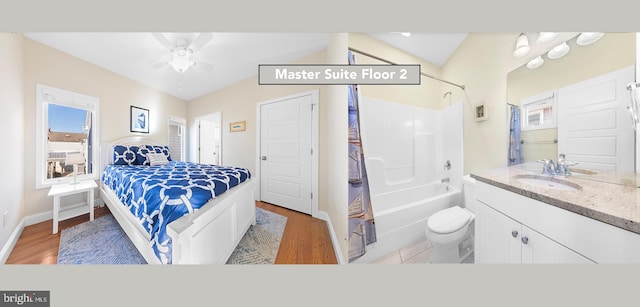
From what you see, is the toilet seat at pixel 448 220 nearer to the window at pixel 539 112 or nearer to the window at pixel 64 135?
the window at pixel 539 112

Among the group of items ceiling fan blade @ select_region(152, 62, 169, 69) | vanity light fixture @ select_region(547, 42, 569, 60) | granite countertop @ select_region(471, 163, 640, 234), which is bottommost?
granite countertop @ select_region(471, 163, 640, 234)

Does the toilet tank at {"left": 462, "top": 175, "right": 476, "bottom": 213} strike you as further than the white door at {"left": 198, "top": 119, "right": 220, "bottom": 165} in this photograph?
No

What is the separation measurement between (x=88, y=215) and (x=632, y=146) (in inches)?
150

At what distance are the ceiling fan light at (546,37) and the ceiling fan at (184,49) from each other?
187 cm

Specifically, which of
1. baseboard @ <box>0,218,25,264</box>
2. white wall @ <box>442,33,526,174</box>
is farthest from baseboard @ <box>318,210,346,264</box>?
baseboard @ <box>0,218,25,264</box>

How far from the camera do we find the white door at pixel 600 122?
2.33 feet

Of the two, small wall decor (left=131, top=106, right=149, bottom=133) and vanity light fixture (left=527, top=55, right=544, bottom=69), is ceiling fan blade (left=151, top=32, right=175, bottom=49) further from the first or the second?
vanity light fixture (left=527, top=55, right=544, bottom=69)

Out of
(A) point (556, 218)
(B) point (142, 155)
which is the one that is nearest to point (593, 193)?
(A) point (556, 218)

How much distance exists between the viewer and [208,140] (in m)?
1.96

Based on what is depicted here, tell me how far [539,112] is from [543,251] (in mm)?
693

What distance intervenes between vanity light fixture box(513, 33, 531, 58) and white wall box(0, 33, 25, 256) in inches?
109

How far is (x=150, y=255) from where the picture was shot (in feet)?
3.26

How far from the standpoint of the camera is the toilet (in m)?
0.95

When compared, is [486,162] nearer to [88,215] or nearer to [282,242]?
[282,242]
